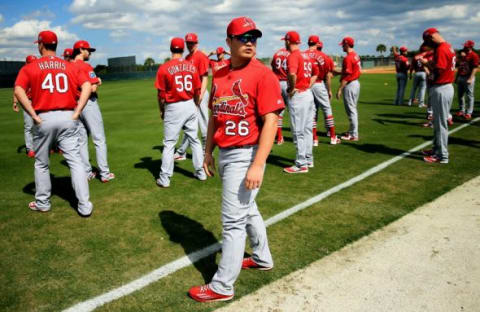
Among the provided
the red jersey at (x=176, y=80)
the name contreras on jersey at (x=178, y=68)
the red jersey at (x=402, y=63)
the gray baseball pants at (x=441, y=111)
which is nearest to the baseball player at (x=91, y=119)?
the red jersey at (x=176, y=80)

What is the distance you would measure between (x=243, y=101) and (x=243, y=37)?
50 cm

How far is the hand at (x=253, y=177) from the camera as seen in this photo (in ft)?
8.90

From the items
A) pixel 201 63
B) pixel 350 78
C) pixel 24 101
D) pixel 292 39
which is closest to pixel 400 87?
pixel 350 78

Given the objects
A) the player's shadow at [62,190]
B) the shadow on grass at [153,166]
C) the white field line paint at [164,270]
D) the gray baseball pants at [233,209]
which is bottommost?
the white field line paint at [164,270]

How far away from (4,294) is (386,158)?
23.0 feet

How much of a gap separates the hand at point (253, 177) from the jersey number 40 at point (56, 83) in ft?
10.7

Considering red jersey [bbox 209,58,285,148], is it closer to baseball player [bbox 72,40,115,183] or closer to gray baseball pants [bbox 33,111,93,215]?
gray baseball pants [bbox 33,111,93,215]

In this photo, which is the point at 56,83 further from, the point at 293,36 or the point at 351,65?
the point at 351,65

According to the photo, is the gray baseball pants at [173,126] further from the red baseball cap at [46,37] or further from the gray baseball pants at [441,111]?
the gray baseball pants at [441,111]

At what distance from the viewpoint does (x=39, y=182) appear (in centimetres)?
504

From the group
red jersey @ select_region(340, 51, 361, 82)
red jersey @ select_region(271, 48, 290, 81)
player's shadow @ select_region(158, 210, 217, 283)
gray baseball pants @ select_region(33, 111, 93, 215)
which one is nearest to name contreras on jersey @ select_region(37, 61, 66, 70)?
gray baseball pants @ select_region(33, 111, 93, 215)

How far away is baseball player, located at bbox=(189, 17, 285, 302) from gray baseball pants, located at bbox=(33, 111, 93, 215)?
2.67 m

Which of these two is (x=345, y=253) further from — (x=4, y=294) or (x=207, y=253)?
(x=4, y=294)

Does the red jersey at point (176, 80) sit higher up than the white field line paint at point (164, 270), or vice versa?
the red jersey at point (176, 80)
